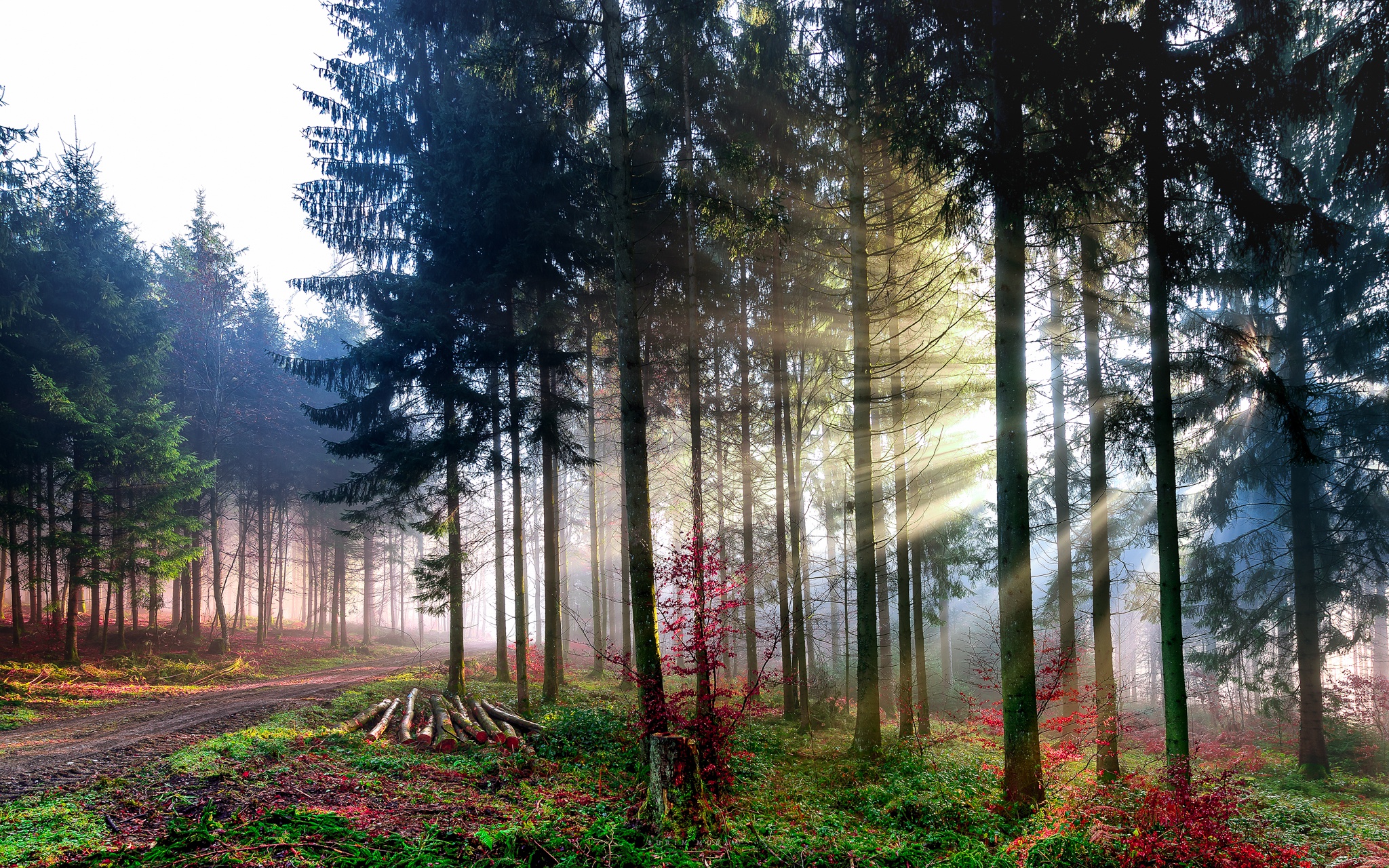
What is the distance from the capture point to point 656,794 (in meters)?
5.71

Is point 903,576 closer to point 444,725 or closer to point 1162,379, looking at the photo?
point 1162,379

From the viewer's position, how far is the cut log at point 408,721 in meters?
9.93

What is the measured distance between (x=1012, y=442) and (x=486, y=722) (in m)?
10.2

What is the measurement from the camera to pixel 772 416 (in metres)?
14.9

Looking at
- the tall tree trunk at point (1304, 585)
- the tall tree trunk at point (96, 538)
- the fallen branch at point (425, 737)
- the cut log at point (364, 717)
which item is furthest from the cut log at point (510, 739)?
the tall tree trunk at point (1304, 585)

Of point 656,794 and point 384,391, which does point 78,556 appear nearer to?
point 384,391

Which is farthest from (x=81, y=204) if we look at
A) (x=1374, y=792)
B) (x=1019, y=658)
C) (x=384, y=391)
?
(x=1374, y=792)

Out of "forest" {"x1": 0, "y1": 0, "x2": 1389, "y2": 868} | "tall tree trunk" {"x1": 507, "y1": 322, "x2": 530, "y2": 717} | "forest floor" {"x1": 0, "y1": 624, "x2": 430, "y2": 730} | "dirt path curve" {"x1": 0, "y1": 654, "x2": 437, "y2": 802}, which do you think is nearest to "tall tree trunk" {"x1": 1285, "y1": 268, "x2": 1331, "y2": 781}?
"forest" {"x1": 0, "y1": 0, "x2": 1389, "y2": 868}

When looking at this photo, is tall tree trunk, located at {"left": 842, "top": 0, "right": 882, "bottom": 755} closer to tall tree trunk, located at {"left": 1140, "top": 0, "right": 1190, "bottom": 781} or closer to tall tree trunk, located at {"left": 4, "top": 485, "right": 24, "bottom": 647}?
tall tree trunk, located at {"left": 1140, "top": 0, "right": 1190, "bottom": 781}

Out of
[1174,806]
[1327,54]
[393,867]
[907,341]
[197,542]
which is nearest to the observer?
[393,867]

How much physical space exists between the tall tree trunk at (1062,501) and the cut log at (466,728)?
10.6m

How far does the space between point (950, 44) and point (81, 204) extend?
86.1 feet

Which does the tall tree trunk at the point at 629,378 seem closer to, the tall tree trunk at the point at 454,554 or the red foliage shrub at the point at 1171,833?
the red foliage shrub at the point at 1171,833

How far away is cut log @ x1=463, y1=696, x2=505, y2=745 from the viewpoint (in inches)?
380
